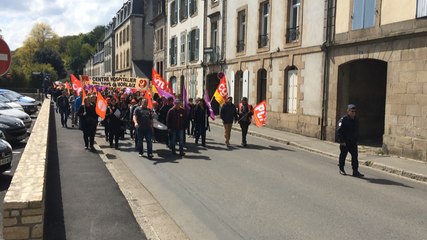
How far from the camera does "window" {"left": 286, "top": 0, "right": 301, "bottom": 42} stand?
18.7 metres

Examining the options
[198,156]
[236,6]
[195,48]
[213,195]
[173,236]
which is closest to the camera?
[173,236]

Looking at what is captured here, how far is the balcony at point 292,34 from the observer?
60.9 feet

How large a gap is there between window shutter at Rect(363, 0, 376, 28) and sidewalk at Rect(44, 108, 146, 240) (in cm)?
964

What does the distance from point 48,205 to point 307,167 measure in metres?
6.47

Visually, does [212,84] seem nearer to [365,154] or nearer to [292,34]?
[292,34]

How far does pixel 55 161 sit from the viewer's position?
10.2m

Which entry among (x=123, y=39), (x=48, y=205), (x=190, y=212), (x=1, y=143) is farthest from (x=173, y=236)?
(x=123, y=39)

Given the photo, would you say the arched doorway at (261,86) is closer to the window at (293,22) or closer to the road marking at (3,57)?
the window at (293,22)

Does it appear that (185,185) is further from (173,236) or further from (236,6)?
(236,6)

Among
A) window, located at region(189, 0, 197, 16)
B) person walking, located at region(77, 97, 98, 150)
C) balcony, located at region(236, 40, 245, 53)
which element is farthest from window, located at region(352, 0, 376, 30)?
window, located at region(189, 0, 197, 16)

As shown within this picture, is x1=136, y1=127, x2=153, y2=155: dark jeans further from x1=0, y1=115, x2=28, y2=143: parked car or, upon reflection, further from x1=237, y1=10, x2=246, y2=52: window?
x1=237, y1=10, x2=246, y2=52: window

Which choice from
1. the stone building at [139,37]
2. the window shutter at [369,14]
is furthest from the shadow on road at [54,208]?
the stone building at [139,37]

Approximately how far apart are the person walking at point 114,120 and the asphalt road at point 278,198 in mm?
1157

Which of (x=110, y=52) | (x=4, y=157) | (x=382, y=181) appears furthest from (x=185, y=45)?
(x=110, y=52)
